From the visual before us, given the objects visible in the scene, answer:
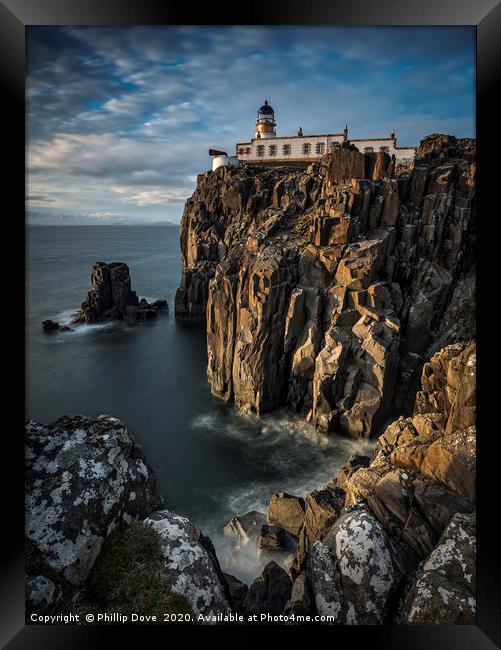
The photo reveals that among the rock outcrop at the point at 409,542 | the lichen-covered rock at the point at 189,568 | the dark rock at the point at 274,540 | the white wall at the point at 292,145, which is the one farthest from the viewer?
the white wall at the point at 292,145

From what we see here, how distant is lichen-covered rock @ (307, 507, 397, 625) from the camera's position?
6938mm

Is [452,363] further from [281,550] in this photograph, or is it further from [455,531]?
[281,550]

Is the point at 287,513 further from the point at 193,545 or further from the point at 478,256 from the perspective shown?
the point at 478,256

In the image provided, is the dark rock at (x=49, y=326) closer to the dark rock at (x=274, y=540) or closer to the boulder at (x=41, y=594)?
the dark rock at (x=274, y=540)

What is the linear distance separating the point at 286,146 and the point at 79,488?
67.7 m

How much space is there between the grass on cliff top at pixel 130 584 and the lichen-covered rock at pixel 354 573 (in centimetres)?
275

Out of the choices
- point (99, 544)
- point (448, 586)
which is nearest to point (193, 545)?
point (99, 544)

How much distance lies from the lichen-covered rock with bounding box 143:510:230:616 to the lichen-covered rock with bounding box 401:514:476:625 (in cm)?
311

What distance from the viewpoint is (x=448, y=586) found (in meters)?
6.56

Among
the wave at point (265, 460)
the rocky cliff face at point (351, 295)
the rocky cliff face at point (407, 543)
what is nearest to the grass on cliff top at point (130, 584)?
the rocky cliff face at point (407, 543)

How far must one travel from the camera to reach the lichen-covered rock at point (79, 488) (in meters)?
5.63

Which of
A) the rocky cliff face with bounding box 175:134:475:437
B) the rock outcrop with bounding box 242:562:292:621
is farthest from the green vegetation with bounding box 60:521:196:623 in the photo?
the rocky cliff face with bounding box 175:134:475:437

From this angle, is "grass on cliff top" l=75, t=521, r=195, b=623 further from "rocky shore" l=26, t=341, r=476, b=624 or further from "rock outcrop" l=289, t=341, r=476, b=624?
"rock outcrop" l=289, t=341, r=476, b=624
